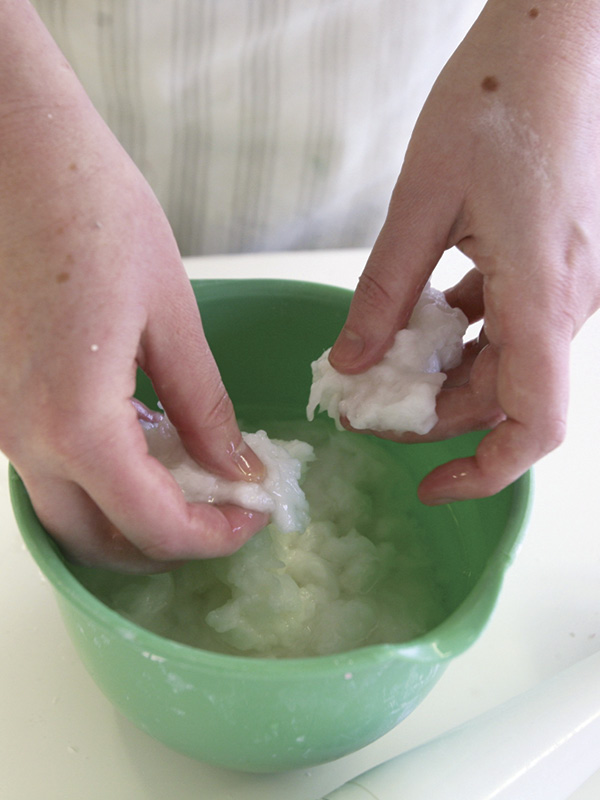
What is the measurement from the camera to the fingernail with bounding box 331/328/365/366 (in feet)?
1.87

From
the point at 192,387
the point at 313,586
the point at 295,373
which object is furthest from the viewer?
the point at 295,373

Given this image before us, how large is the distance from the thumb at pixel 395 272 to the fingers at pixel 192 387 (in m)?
0.11

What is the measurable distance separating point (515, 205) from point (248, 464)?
0.27m

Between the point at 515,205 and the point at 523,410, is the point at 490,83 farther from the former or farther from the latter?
the point at 523,410

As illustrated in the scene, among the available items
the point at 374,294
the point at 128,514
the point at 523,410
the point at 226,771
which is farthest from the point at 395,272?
the point at 226,771

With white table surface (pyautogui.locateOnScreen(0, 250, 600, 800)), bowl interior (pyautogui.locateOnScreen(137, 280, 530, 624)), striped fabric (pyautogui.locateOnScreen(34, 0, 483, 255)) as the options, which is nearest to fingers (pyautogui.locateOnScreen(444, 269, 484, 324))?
bowl interior (pyautogui.locateOnScreen(137, 280, 530, 624))

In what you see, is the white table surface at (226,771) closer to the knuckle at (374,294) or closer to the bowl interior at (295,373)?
the bowl interior at (295,373)

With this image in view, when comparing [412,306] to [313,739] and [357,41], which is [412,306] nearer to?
[313,739]

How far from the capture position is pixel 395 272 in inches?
20.9

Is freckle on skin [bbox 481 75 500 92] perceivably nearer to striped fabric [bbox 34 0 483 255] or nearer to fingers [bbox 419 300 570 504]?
fingers [bbox 419 300 570 504]

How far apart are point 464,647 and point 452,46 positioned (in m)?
0.74

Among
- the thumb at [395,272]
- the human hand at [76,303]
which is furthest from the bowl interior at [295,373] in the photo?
the human hand at [76,303]

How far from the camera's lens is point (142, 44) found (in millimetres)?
786

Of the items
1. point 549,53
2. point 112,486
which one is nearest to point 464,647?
point 112,486
